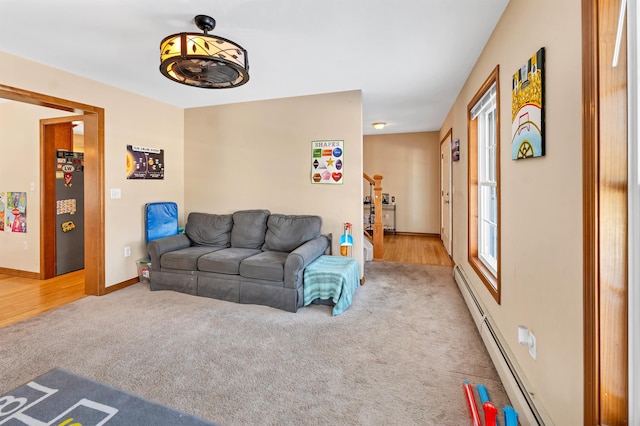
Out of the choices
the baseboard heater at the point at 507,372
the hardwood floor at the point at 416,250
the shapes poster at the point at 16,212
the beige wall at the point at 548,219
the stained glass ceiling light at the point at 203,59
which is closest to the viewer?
the beige wall at the point at 548,219

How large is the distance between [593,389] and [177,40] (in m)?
2.63

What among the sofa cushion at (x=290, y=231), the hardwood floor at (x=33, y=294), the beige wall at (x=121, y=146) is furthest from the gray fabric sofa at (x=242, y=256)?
the hardwood floor at (x=33, y=294)

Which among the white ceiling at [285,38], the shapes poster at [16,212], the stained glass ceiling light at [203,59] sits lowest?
the shapes poster at [16,212]

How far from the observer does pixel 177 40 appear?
6.29 ft

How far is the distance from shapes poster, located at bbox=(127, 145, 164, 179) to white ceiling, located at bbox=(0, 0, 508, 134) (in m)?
0.76

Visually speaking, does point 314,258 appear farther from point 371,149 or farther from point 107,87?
point 371,149

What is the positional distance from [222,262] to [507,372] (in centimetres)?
273

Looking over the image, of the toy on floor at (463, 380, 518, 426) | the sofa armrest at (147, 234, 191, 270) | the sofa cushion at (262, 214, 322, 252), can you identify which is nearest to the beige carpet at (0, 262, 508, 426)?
the toy on floor at (463, 380, 518, 426)

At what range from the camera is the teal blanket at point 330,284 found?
307 centimetres

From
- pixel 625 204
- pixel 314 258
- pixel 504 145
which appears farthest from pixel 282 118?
pixel 625 204

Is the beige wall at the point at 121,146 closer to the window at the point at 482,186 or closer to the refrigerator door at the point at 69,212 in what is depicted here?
the refrigerator door at the point at 69,212

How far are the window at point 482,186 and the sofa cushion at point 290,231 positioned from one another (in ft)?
5.81

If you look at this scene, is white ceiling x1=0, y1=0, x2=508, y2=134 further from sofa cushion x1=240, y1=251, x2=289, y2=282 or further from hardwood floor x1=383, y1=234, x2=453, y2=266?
hardwood floor x1=383, y1=234, x2=453, y2=266

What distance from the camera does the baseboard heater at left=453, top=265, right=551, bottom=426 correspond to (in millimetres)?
1500
